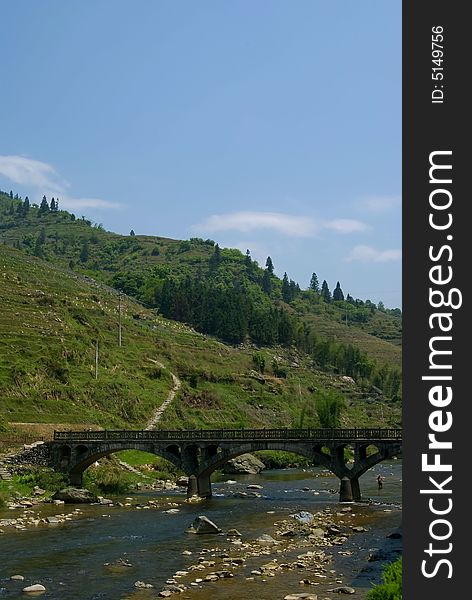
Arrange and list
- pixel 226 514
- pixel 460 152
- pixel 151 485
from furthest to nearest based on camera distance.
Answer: pixel 151 485 → pixel 226 514 → pixel 460 152

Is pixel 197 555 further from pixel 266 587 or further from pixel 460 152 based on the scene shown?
pixel 460 152

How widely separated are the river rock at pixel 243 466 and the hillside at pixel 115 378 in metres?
20.8

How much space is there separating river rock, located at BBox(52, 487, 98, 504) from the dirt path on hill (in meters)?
48.4

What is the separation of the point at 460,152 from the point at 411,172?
1.15m

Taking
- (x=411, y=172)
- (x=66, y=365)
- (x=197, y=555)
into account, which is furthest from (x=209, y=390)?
(x=411, y=172)

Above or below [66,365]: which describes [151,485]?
below

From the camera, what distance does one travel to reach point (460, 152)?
15.7 metres

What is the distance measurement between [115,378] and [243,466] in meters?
38.2

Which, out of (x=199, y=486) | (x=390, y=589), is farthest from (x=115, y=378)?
(x=390, y=589)

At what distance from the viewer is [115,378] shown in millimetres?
135875

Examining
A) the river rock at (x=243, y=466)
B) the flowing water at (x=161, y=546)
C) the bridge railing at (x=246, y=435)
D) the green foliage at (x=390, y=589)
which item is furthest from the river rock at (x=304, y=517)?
the river rock at (x=243, y=466)

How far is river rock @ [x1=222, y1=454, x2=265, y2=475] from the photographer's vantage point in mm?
106938

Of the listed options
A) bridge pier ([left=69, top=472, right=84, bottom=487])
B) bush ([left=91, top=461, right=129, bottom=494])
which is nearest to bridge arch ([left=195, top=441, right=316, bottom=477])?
bush ([left=91, top=461, right=129, bottom=494])

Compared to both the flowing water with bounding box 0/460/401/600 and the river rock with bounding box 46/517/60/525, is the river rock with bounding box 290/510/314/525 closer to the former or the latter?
the flowing water with bounding box 0/460/401/600
